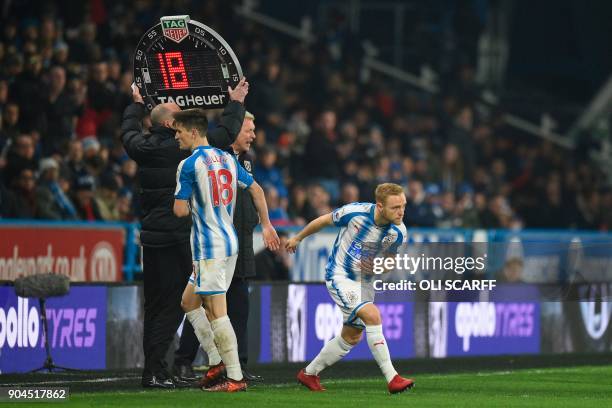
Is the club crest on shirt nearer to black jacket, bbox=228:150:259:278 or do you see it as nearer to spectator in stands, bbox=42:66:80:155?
black jacket, bbox=228:150:259:278

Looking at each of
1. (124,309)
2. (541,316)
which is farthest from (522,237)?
(124,309)

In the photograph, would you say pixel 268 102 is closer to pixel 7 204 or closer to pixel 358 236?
pixel 7 204

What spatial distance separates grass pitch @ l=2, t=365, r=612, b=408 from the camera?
404 inches

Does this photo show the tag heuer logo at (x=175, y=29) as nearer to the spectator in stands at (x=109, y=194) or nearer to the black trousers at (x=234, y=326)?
the black trousers at (x=234, y=326)

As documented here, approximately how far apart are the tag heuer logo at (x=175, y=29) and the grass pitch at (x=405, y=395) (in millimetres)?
2948

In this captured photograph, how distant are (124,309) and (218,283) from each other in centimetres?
388

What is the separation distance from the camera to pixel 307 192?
66.5 ft

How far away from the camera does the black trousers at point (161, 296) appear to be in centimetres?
1156

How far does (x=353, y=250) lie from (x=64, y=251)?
4.37 metres

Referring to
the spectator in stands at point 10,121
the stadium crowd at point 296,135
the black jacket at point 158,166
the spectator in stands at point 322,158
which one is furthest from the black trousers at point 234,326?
the spectator in stands at point 322,158

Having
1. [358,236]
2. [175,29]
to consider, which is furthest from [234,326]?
[175,29]

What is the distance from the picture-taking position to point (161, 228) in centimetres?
1156

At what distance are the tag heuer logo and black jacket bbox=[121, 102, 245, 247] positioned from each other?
2.46 feet

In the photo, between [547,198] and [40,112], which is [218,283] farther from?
[547,198]
